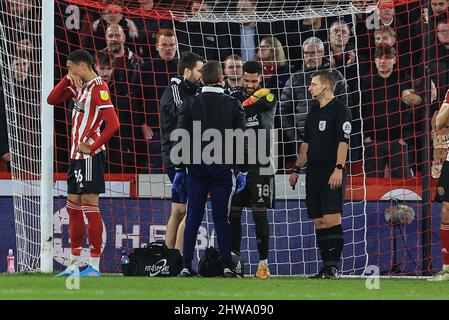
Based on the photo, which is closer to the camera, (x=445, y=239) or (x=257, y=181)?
(x=445, y=239)

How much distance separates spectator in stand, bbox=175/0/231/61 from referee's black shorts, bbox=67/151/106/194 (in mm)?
3227

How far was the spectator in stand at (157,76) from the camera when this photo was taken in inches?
559

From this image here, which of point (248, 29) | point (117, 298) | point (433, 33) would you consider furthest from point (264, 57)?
point (117, 298)

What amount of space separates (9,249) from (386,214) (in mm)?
3916

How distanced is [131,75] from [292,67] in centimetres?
176

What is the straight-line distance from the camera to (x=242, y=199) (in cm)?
1261

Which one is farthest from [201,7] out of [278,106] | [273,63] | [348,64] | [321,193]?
[321,193]

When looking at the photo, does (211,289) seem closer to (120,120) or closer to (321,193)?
(321,193)

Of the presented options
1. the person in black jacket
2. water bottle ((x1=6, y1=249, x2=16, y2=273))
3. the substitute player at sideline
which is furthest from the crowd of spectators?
the person in black jacket

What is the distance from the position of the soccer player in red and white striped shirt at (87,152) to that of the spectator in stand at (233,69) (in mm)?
2450

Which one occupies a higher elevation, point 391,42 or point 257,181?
point 391,42

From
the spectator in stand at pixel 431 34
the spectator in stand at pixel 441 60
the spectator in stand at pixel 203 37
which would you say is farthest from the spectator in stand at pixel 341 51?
the spectator in stand at pixel 203 37

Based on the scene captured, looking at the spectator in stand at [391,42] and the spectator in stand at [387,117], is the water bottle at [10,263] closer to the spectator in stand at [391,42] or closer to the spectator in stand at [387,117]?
the spectator in stand at [387,117]

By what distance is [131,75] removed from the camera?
14.3m
